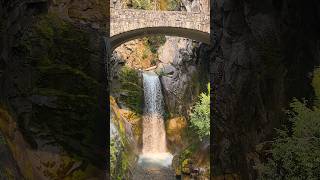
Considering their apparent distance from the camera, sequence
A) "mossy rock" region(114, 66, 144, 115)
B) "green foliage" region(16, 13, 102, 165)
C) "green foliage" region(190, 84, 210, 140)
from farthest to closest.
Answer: "mossy rock" region(114, 66, 144, 115) < "green foliage" region(190, 84, 210, 140) < "green foliage" region(16, 13, 102, 165)

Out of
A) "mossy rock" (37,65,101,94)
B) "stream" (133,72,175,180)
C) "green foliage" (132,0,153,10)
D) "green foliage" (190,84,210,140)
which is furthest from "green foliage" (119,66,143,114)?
"mossy rock" (37,65,101,94)

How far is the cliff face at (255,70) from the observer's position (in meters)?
5.66

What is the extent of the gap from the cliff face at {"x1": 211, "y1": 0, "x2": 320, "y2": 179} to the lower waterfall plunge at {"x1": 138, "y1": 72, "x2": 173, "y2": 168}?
38.0 ft

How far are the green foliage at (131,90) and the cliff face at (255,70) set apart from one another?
Answer: 12.2 meters

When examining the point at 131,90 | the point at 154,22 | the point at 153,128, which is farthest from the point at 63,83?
the point at 153,128

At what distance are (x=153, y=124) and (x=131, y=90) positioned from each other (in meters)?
2.26

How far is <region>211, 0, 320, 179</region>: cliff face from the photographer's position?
5.66 metres

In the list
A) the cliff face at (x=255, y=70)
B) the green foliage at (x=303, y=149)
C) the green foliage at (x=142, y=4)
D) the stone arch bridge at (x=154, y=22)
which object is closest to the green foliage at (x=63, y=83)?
the cliff face at (x=255, y=70)

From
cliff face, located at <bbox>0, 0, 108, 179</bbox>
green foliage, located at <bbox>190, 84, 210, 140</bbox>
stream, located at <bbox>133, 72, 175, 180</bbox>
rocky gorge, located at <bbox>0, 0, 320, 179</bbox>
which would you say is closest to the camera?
rocky gorge, located at <bbox>0, 0, 320, 179</bbox>

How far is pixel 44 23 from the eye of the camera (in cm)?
601

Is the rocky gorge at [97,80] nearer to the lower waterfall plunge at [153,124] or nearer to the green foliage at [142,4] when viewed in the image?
the lower waterfall plunge at [153,124]

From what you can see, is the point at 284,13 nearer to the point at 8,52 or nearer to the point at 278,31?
the point at 278,31

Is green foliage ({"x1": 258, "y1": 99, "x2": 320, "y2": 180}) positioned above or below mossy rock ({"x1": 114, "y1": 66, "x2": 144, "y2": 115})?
below

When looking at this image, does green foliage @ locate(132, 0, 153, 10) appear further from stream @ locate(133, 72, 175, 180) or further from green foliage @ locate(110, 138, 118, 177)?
green foliage @ locate(110, 138, 118, 177)
